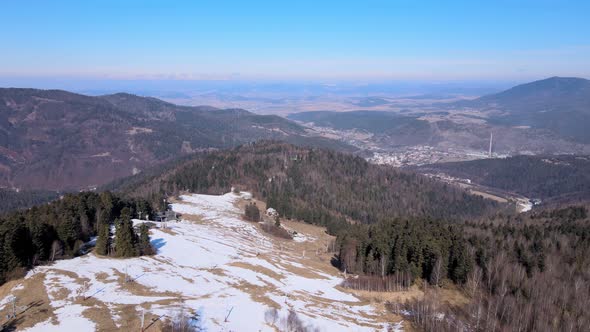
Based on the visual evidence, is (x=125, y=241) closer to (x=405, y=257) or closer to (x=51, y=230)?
(x=51, y=230)

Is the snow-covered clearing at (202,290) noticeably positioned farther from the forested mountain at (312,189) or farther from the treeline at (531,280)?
the forested mountain at (312,189)

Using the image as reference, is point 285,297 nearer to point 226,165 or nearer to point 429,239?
point 429,239

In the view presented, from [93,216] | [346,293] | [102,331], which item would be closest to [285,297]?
[346,293]

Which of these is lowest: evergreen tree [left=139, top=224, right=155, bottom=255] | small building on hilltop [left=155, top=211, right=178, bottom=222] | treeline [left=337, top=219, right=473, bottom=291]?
small building on hilltop [left=155, top=211, right=178, bottom=222]

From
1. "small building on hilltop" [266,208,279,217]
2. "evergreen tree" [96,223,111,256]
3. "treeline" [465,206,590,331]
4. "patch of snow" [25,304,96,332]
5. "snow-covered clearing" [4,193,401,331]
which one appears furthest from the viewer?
"small building on hilltop" [266,208,279,217]

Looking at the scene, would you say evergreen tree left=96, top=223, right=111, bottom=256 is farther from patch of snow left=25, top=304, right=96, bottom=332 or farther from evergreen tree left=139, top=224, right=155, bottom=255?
patch of snow left=25, top=304, right=96, bottom=332

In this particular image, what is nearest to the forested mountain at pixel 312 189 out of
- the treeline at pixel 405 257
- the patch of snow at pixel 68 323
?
the treeline at pixel 405 257

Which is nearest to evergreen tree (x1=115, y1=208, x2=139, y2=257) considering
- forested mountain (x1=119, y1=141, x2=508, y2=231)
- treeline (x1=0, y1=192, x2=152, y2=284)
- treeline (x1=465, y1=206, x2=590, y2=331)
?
treeline (x1=0, y1=192, x2=152, y2=284)
